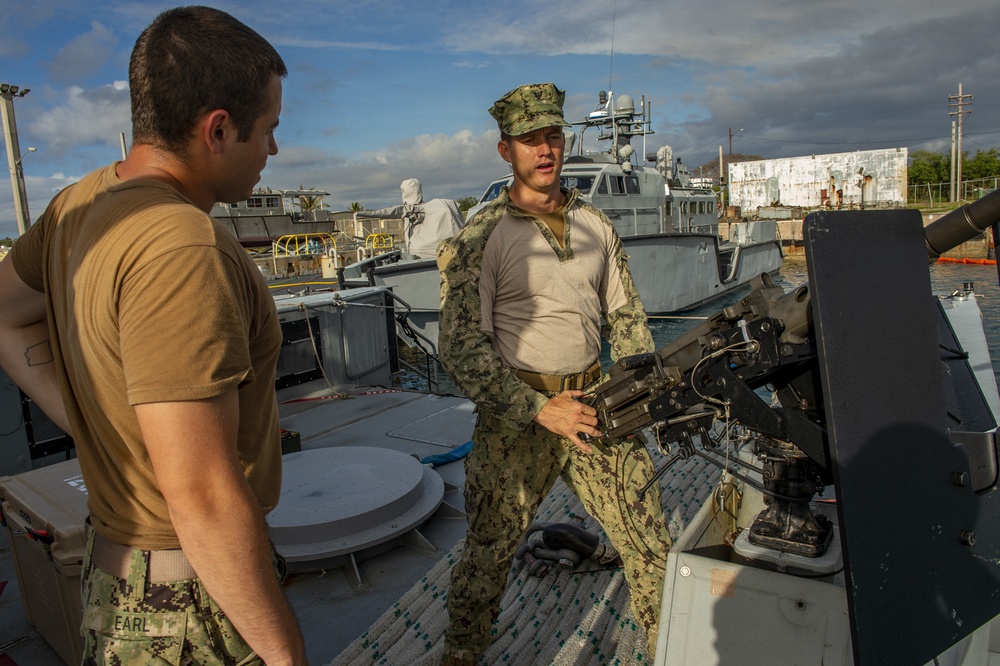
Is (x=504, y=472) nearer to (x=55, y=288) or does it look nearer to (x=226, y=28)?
(x=55, y=288)

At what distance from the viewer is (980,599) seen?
1369mm

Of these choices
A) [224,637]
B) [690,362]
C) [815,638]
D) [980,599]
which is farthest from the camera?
[690,362]

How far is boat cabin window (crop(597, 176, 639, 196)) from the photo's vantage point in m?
15.9

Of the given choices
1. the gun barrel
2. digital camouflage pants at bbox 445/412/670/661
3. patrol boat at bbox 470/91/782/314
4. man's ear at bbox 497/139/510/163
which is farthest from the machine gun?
patrol boat at bbox 470/91/782/314

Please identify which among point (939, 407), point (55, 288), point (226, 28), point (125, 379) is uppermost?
point (226, 28)

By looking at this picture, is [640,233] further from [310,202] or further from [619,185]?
[310,202]

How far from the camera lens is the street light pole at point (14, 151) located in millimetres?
12711

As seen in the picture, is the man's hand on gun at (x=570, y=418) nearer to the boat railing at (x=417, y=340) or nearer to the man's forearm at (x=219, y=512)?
the man's forearm at (x=219, y=512)

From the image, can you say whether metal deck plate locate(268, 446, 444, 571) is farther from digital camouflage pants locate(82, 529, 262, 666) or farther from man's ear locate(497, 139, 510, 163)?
digital camouflage pants locate(82, 529, 262, 666)

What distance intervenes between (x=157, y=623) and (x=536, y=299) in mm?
1688

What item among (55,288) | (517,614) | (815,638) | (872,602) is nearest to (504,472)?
(517,614)

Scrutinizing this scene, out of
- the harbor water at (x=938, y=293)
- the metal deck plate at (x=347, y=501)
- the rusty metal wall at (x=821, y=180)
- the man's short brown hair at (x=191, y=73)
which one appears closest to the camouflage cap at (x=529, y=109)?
the man's short brown hair at (x=191, y=73)

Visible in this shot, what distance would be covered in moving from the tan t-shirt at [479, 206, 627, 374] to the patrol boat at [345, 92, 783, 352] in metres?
10.1

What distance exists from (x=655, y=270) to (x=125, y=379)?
16.1 metres
